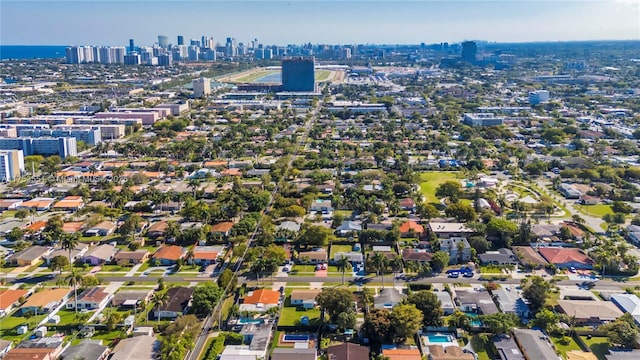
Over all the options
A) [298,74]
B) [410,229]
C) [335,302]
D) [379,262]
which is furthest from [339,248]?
[298,74]

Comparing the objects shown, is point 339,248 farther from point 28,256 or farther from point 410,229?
point 28,256

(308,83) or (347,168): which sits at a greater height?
(308,83)

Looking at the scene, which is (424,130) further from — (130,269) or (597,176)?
(130,269)

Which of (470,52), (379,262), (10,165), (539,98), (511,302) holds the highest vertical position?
(470,52)

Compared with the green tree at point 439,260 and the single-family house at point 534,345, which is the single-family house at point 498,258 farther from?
the single-family house at point 534,345

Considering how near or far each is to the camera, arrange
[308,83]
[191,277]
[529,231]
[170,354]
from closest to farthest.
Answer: [170,354] < [191,277] < [529,231] < [308,83]

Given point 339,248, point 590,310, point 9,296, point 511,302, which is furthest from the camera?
point 339,248

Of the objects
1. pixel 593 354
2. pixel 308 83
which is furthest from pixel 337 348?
pixel 308 83
